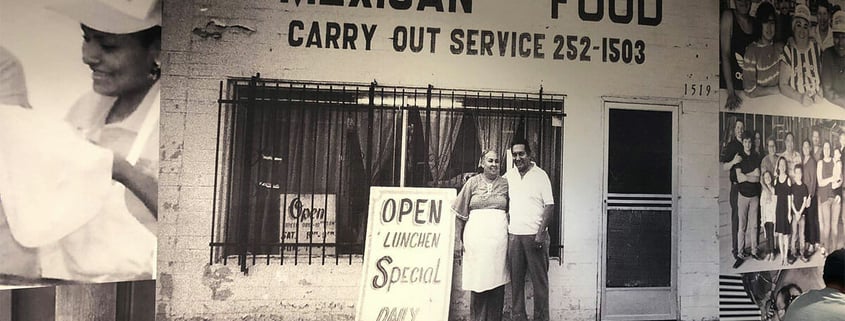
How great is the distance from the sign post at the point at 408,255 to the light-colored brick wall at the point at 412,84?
0.33 feet

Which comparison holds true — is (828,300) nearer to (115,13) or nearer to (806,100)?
(806,100)

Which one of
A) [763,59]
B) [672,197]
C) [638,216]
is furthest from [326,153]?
[763,59]

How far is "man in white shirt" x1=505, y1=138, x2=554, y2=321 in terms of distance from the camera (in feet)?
10.9

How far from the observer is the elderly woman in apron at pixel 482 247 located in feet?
10.8

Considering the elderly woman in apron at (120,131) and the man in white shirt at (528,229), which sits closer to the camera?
the elderly woman in apron at (120,131)

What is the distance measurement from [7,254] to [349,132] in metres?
1.88

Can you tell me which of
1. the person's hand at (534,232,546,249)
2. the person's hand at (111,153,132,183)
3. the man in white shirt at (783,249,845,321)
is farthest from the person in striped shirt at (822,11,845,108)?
the person's hand at (111,153,132,183)

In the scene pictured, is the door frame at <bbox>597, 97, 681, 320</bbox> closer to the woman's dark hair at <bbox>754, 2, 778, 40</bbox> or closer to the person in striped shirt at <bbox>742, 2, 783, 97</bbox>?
the person in striped shirt at <bbox>742, 2, 783, 97</bbox>

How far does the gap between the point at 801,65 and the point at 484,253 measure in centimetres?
249

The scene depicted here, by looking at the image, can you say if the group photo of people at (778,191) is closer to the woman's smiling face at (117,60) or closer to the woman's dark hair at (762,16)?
the woman's dark hair at (762,16)

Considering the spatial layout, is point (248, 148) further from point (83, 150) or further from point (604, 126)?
point (604, 126)

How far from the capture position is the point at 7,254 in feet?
9.63

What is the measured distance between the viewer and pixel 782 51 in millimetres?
3703

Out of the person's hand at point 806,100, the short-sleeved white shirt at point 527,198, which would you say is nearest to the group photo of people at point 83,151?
the short-sleeved white shirt at point 527,198
